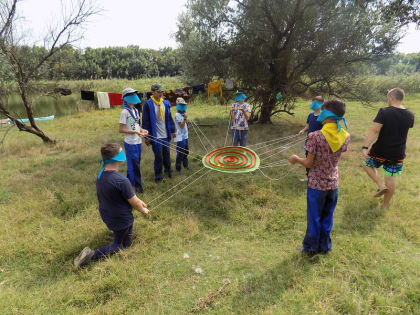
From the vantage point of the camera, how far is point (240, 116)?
6.09 meters

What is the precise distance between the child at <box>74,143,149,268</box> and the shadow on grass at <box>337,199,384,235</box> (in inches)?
120

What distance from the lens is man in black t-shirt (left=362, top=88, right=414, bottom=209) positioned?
3705 millimetres

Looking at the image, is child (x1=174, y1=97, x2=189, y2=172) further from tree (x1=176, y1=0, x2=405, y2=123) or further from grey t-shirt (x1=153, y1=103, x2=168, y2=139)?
tree (x1=176, y1=0, x2=405, y2=123)

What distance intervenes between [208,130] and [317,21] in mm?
6071

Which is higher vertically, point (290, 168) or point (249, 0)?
point (249, 0)

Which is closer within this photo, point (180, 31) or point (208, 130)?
point (208, 130)

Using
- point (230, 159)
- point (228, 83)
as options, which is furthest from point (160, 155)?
point (228, 83)

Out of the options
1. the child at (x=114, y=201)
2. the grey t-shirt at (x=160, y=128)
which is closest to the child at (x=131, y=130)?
the grey t-shirt at (x=160, y=128)

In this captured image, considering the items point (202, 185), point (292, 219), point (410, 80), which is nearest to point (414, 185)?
point (292, 219)

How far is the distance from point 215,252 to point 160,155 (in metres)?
2.59

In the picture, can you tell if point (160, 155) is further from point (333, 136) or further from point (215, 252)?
point (333, 136)

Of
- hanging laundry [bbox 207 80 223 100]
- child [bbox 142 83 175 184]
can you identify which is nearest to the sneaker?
child [bbox 142 83 175 184]

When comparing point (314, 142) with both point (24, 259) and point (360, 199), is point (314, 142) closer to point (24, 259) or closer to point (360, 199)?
point (360, 199)

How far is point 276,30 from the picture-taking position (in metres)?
10.1
